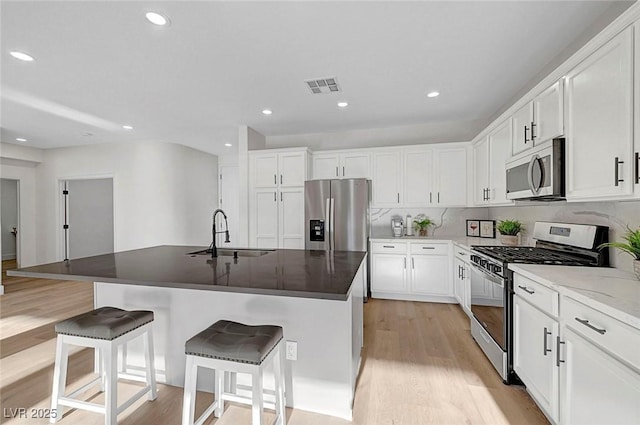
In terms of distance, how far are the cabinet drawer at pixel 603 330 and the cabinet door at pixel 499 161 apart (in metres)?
1.65

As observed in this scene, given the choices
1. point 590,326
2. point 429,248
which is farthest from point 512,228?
point 590,326

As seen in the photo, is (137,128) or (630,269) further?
(137,128)

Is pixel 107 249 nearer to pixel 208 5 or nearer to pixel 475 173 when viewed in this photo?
pixel 208 5

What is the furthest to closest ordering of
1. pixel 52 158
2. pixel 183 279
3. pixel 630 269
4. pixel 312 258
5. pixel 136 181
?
pixel 52 158 < pixel 136 181 < pixel 312 258 < pixel 630 269 < pixel 183 279

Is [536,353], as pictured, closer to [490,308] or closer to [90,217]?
[490,308]

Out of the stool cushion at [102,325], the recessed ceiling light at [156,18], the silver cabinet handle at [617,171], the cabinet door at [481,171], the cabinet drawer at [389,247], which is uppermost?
the recessed ceiling light at [156,18]

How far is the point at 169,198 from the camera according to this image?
5.41 metres

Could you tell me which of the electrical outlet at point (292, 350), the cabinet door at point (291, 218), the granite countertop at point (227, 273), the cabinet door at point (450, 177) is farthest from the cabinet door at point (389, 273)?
the electrical outlet at point (292, 350)

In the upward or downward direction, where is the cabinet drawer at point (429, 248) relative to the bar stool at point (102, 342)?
upward

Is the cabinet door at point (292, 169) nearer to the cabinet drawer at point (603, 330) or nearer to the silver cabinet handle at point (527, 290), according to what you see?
the silver cabinet handle at point (527, 290)

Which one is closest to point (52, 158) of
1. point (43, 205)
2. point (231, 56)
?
point (43, 205)

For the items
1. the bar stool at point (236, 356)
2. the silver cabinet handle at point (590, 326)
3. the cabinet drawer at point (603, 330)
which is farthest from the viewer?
the bar stool at point (236, 356)

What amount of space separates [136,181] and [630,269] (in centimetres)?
650

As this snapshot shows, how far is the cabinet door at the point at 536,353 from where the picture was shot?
154 centimetres
